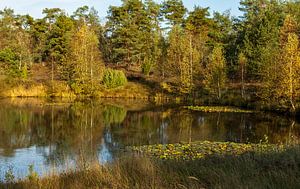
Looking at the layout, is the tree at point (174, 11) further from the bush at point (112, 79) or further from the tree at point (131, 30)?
the bush at point (112, 79)

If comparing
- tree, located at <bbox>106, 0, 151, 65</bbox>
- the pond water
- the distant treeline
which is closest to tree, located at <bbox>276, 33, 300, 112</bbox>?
the distant treeline

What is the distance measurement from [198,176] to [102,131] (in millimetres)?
13513

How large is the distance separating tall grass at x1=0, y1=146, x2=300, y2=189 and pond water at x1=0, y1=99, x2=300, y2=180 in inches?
133

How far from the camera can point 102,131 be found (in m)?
19.3

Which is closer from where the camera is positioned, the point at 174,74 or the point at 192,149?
the point at 192,149

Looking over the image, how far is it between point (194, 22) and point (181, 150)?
44.4 metres

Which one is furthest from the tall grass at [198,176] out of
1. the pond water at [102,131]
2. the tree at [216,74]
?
the tree at [216,74]

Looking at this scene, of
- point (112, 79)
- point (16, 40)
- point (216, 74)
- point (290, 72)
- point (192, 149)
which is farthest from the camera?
point (16, 40)

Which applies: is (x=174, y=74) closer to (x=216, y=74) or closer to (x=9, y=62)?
(x=216, y=74)

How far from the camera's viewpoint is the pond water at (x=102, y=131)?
13.1 metres

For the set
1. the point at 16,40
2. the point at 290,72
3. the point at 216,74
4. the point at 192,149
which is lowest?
the point at 192,149

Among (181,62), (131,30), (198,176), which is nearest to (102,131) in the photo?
(198,176)

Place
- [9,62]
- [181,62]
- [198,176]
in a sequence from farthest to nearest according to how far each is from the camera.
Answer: [9,62], [181,62], [198,176]

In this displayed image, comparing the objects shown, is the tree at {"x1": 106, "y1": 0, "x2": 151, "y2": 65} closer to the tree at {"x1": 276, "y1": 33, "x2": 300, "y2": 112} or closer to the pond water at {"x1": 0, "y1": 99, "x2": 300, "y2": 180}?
the pond water at {"x1": 0, "y1": 99, "x2": 300, "y2": 180}
